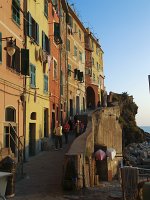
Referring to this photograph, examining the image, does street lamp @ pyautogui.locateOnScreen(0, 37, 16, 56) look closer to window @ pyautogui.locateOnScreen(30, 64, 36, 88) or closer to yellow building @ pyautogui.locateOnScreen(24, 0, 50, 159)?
yellow building @ pyautogui.locateOnScreen(24, 0, 50, 159)

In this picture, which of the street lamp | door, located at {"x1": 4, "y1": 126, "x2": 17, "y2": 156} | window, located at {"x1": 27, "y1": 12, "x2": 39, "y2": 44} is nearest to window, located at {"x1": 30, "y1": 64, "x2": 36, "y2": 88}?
window, located at {"x1": 27, "y1": 12, "x2": 39, "y2": 44}

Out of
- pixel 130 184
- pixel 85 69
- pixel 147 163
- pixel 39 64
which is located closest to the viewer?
pixel 130 184

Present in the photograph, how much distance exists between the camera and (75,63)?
42531 mm

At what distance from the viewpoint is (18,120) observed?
2120 cm

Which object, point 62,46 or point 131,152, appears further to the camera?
point 131,152

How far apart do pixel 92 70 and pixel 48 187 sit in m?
39.3

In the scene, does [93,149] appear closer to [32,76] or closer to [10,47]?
[10,47]

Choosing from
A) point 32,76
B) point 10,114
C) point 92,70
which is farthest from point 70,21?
point 10,114

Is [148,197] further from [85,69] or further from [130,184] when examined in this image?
[85,69]

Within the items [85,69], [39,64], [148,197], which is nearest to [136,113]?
[85,69]

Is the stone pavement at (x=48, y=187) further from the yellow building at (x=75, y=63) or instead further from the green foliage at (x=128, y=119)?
the green foliage at (x=128, y=119)

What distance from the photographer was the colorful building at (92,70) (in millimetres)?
51000

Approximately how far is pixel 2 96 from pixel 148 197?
1063cm

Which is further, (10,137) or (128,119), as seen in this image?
(128,119)
